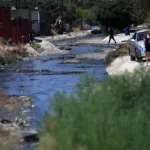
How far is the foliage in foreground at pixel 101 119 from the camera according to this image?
607cm

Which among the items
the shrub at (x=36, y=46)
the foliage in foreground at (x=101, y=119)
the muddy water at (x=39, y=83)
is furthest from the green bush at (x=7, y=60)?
the foliage in foreground at (x=101, y=119)

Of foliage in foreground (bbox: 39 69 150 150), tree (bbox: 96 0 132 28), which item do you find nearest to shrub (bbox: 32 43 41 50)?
tree (bbox: 96 0 132 28)

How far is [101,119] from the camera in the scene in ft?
20.5

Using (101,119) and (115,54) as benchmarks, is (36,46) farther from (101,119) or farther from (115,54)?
Answer: (101,119)

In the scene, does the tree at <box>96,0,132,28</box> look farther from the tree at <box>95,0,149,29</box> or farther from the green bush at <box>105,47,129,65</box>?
the green bush at <box>105,47,129,65</box>

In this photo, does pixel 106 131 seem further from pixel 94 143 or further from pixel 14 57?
pixel 14 57

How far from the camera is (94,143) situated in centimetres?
607

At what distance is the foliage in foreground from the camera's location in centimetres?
607

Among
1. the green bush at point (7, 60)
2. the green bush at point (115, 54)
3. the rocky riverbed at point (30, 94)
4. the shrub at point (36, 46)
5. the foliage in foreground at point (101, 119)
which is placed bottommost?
the shrub at point (36, 46)

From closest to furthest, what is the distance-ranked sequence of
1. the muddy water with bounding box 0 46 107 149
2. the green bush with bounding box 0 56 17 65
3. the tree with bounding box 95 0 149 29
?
the muddy water with bounding box 0 46 107 149
the green bush with bounding box 0 56 17 65
the tree with bounding box 95 0 149 29

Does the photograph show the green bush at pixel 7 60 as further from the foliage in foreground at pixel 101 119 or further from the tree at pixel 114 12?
the tree at pixel 114 12

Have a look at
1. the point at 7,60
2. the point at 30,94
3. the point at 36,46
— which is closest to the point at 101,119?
the point at 30,94

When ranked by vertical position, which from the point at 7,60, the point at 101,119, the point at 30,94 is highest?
the point at 101,119

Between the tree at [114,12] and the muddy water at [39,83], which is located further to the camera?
the tree at [114,12]
